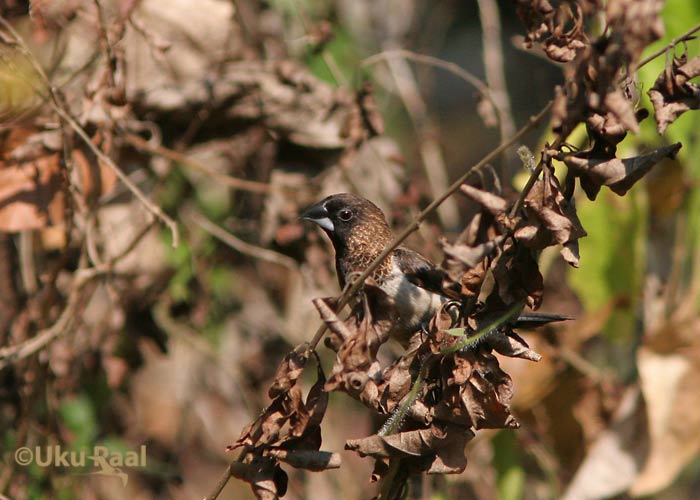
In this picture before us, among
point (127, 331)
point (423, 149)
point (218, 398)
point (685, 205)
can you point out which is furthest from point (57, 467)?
point (685, 205)

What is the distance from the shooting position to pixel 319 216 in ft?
10.7

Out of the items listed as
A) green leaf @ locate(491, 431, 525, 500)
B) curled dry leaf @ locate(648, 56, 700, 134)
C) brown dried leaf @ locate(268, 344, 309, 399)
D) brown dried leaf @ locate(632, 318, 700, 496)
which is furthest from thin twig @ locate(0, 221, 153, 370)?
brown dried leaf @ locate(632, 318, 700, 496)

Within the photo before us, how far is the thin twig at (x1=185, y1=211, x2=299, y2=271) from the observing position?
3.55m

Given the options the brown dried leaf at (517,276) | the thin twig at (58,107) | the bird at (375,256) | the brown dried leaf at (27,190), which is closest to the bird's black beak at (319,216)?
the bird at (375,256)

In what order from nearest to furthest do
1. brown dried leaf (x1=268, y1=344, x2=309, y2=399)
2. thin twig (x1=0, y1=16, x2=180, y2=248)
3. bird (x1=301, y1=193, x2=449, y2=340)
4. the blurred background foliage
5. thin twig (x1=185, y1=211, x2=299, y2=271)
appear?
brown dried leaf (x1=268, y1=344, x2=309, y2=399) < thin twig (x1=0, y1=16, x2=180, y2=248) < bird (x1=301, y1=193, x2=449, y2=340) < the blurred background foliage < thin twig (x1=185, y1=211, x2=299, y2=271)

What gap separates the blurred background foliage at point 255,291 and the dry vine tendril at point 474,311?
139cm

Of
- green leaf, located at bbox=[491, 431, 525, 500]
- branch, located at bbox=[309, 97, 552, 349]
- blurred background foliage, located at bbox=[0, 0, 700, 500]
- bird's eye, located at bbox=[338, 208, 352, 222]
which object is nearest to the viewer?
branch, located at bbox=[309, 97, 552, 349]

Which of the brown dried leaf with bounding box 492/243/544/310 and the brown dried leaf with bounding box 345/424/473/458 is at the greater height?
the brown dried leaf with bounding box 492/243/544/310

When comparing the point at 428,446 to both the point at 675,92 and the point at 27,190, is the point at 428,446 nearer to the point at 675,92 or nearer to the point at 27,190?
the point at 675,92

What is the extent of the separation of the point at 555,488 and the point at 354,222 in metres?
1.54

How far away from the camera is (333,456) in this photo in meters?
1.87

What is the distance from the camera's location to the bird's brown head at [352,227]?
3.25 meters

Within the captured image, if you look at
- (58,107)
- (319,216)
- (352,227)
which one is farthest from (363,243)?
(58,107)

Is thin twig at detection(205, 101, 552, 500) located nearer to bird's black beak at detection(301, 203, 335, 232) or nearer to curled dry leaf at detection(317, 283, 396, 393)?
curled dry leaf at detection(317, 283, 396, 393)
